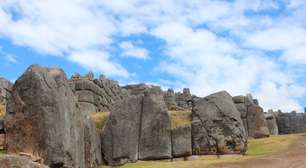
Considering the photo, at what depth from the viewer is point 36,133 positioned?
2944cm

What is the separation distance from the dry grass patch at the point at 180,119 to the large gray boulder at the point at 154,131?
1.33 m

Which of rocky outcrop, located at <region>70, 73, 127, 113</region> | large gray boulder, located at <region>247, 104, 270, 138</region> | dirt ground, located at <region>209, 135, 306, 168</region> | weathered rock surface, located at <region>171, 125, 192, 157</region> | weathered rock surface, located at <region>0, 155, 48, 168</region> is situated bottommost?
dirt ground, located at <region>209, 135, 306, 168</region>

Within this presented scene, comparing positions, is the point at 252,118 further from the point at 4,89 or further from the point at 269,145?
the point at 4,89

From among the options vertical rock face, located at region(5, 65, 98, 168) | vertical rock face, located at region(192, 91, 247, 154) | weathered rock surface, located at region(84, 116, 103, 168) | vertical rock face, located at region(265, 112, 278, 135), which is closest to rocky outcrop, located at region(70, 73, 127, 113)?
weathered rock surface, located at region(84, 116, 103, 168)

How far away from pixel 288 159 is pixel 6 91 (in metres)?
26.7

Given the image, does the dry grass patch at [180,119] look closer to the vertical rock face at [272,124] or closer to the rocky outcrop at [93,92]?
the rocky outcrop at [93,92]

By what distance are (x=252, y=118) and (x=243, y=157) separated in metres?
18.6

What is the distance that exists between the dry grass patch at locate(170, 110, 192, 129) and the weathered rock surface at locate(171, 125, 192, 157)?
86 cm

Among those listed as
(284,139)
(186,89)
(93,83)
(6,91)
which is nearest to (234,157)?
(284,139)

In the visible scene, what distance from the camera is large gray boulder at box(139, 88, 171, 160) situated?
41125mm

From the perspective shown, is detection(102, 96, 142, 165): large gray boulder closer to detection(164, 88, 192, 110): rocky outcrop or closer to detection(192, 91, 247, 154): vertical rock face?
detection(192, 91, 247, 154): vertical rock face

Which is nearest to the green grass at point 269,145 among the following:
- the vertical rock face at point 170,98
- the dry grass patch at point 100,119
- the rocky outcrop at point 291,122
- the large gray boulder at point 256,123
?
the large gray boulder at point 256,123

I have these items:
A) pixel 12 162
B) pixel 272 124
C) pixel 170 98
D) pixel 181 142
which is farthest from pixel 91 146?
pixel 272 124

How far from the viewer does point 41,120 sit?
29531 millimetres
